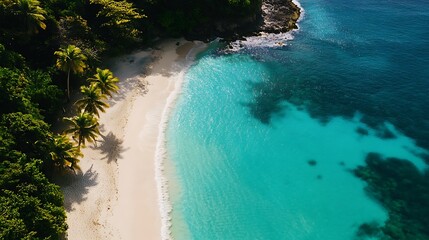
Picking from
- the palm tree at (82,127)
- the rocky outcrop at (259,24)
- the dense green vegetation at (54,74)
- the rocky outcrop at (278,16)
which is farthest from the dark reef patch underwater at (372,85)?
the palm tree at (82,127)

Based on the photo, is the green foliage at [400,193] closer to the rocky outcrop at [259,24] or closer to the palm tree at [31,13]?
the rocky outcrop at [259,24]

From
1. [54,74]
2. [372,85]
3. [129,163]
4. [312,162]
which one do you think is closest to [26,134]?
[129,163]

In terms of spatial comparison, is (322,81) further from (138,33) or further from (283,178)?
(138,33)

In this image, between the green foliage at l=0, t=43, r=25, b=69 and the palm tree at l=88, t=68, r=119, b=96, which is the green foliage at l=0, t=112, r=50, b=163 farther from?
the palm tree at l=88, t=68, r=119, b=96

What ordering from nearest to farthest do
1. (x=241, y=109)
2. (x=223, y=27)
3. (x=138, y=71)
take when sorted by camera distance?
(x=241, y=109), (x=138, y=71), (x=223, y=27)

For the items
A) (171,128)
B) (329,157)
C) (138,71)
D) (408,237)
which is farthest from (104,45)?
(408,237)

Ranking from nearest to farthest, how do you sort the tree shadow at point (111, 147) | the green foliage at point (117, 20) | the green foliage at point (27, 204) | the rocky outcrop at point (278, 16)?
the green foliage at point (27, 204), the tree shadow at point (111, 147), the green foliage at point (117, 20), the rocky outcrop at point (278, 16)

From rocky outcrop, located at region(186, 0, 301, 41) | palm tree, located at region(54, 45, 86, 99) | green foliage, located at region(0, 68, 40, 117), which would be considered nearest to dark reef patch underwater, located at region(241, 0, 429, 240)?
rocky outcrop, located at region(186, 0, 301, 41)
